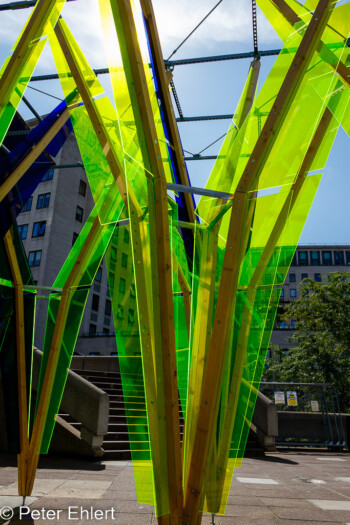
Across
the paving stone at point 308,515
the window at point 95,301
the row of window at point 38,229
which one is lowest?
the paving stone at point 308,515

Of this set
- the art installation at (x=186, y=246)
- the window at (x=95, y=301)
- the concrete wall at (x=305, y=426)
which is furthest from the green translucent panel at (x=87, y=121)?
the window at (x=95, y=301)

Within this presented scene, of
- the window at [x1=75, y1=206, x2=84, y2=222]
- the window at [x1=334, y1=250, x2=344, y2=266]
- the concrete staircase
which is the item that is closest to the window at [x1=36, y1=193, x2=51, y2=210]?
the window at [x1=75, y1=206, x2=84, y2=222]

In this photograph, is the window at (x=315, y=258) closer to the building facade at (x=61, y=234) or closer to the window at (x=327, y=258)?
the window at (x=327, y=258)

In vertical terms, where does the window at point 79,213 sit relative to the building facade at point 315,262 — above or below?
below

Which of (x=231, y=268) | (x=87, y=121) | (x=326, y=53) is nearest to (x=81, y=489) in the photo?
(x=231, y=268)

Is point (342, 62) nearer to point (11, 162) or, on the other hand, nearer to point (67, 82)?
point (67, 82)

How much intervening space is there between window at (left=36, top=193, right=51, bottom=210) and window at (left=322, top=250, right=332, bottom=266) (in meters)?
57.7

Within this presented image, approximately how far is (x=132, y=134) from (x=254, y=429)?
10.4 metres

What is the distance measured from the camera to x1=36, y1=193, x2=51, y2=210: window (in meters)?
42.7

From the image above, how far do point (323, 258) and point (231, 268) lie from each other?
85116 millimetres

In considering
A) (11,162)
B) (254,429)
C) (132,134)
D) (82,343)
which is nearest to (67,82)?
(11,162)

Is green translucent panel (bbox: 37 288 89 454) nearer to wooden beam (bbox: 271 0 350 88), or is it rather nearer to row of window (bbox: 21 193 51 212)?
wooden beam (bbox: 271 0 350 88)

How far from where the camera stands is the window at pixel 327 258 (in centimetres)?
8369

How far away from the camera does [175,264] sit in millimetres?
5977
